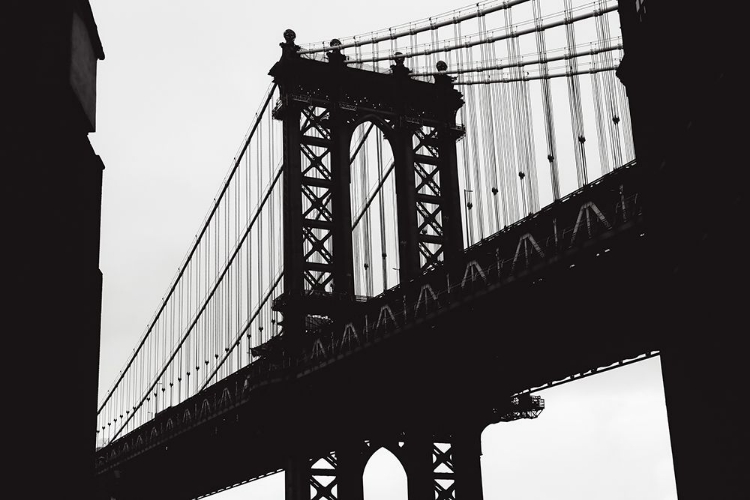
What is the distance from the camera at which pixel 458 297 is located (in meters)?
38.7

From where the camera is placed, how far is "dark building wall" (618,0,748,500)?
21.6 m

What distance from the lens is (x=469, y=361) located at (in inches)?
1583

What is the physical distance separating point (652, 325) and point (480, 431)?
18.4 m

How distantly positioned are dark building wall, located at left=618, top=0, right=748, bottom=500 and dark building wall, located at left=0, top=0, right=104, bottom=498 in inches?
419

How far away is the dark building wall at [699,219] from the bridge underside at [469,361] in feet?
16.0

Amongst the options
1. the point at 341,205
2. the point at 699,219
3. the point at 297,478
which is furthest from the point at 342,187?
the point at 699,219

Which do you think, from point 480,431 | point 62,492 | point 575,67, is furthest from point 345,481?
point 62,492

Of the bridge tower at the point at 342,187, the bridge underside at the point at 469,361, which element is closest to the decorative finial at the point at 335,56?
the bridge tower at the point at 342,187

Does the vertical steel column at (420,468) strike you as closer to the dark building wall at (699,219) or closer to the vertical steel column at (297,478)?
the vertical steel column at (297,478)

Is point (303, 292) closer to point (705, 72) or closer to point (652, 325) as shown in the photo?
point (652, 325)

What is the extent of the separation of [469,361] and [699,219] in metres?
17.7

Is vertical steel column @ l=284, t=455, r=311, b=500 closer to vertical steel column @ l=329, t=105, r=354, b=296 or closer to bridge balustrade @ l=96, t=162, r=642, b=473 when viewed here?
bridge balustrade @ l=96, t=162, r=642, b=473

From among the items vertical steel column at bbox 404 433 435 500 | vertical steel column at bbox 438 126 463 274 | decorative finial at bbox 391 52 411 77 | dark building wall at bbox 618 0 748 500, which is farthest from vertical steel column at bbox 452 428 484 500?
dark building wall at bbox 618 0 748 500

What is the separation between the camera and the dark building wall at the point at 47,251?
1344 cm
